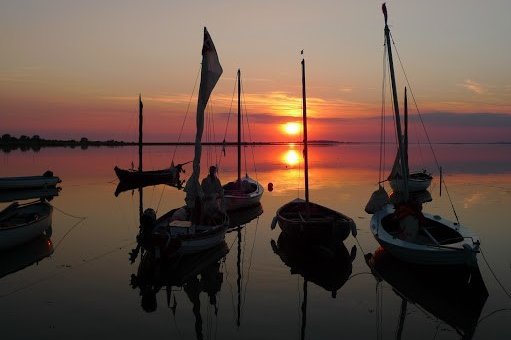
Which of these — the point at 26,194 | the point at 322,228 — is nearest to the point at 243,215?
the point at 322,228

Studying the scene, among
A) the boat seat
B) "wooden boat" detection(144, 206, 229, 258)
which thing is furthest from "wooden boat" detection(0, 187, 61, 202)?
the boat seat

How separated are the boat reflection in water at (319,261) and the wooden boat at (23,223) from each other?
12.5 meters

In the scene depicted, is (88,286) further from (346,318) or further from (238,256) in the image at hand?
(346,318)

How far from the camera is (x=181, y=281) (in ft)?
56.1

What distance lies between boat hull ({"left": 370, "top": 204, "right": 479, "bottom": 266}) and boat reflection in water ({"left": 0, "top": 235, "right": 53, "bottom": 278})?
1580 cm

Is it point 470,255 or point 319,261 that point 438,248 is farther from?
point 319,261

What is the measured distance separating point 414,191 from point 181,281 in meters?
34.7

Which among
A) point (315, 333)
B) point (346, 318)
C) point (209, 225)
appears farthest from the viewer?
point (209, 225)

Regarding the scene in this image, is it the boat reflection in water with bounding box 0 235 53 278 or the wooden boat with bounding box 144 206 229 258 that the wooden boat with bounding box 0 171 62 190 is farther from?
the wooden boat with bounding box 144 206 229 258

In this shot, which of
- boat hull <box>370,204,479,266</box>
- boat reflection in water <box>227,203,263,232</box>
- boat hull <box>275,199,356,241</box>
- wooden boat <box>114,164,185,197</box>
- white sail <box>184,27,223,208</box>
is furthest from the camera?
wooden boat <box>114,164,185,197</box>

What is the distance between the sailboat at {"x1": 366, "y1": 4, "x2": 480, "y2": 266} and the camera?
15.7 meters

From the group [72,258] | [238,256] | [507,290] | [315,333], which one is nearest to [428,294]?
[507,290]

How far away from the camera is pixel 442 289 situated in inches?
628

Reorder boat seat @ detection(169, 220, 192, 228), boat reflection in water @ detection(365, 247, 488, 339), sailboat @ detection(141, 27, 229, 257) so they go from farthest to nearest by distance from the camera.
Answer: boat seat @ detection(169, 220, 192, 228) < sailboat @ detection(141, 27, 229, 257) < boat reflection in water @ detection(365, 247, 488, 339)
